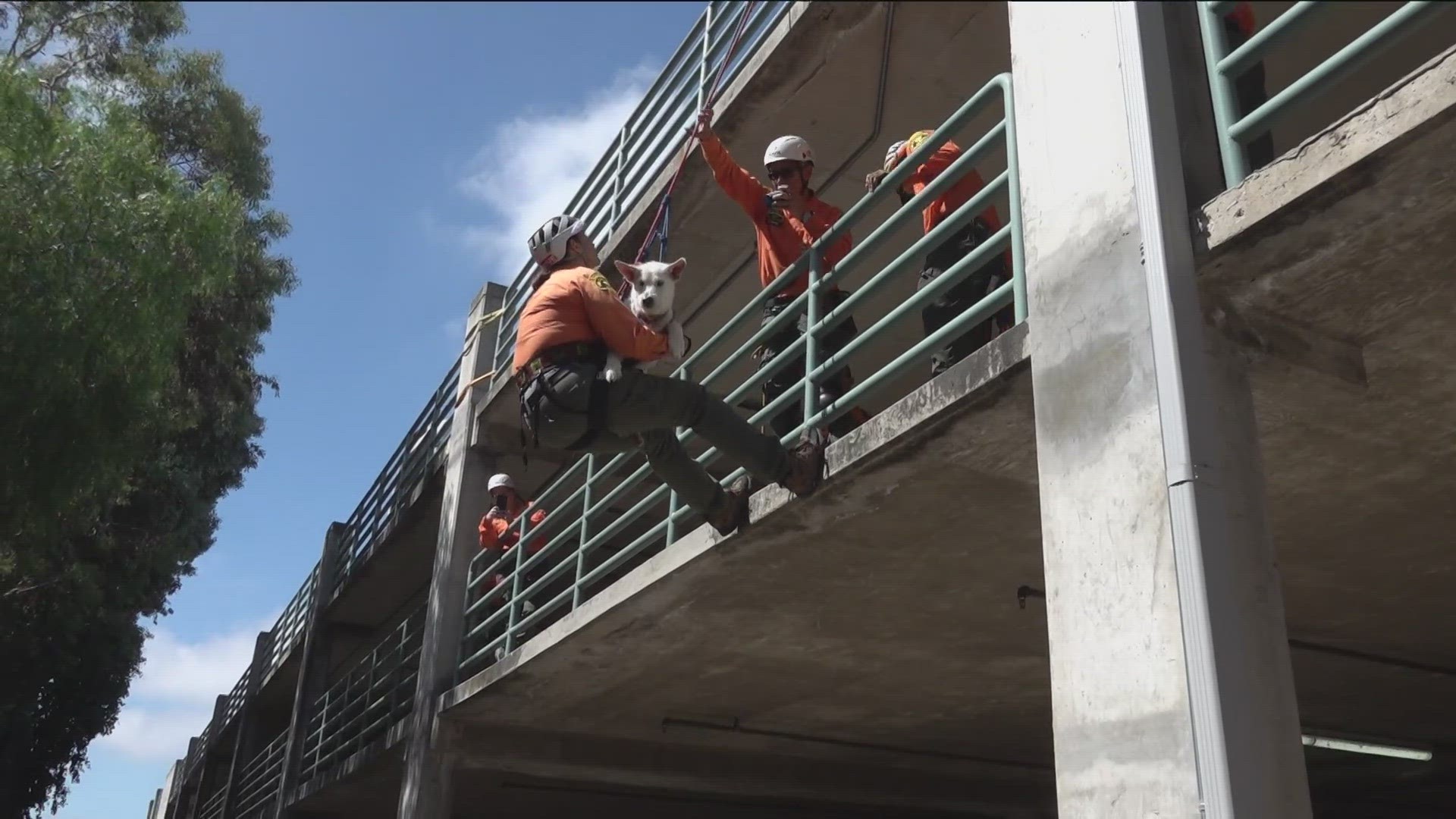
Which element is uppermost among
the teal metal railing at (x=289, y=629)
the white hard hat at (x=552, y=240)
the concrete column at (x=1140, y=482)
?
the teal metal railing at (x=289, y=629)

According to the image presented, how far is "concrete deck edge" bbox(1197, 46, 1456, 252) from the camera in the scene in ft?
10.4

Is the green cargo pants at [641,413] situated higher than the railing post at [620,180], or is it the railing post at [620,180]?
the railing post at [620,180]

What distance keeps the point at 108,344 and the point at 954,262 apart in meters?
6.36

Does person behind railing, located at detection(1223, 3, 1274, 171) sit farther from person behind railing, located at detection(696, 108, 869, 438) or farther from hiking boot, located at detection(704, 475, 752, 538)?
hiking boot, located at detection(704, 475, 752, 538)

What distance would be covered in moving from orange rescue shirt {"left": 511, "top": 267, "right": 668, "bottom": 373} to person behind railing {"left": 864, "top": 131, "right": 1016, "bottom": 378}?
4.34 ft

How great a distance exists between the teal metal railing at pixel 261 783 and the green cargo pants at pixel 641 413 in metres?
13.3

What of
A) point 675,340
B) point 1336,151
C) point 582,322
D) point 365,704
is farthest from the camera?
point 365,704

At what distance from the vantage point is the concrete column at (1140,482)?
328 cm

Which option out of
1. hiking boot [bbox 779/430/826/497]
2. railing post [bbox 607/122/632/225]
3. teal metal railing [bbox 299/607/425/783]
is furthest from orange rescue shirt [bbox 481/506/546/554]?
hiking boot [bbox 779/430/826/497]

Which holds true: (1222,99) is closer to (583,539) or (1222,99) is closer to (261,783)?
(583,539)

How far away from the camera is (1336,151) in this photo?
340cm

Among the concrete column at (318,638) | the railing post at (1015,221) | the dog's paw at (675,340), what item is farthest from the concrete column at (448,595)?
the railing post at (1015,221)

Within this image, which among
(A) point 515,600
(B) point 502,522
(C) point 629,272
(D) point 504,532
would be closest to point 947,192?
(C) point 629,272

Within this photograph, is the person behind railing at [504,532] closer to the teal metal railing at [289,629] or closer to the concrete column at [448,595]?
the concrete column at [448,595]
